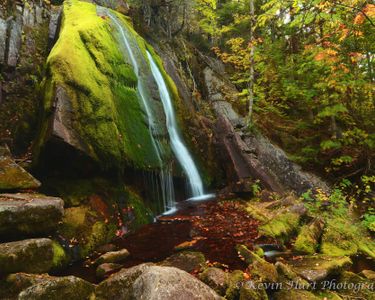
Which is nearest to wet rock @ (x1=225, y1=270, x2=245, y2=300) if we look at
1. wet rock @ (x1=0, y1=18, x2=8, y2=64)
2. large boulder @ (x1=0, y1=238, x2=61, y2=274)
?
large boulder @ (x1=0, y1=238, x2=61, y2=274)

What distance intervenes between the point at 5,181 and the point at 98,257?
2.19 metres

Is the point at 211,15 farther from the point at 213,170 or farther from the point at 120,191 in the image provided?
the point at 120,191

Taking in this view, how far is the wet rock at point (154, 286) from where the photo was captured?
2.96 meters

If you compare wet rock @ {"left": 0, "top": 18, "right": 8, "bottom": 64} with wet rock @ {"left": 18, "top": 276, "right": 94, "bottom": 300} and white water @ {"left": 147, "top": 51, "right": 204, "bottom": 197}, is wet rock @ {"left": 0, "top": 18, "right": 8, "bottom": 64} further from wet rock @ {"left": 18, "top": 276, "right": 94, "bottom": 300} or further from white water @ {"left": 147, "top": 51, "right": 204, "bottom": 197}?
wet rock @ {"left": 18, "top": 276, "right": 94, "bottom": 300}

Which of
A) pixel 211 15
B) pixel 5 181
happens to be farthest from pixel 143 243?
pixel 211 15

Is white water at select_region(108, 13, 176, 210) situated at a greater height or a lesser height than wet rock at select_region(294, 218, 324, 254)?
greater

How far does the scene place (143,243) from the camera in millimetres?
6172

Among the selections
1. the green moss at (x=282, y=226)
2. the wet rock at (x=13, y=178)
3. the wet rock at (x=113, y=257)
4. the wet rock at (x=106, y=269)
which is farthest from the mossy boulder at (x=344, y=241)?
the wet rock at (x=13, y=178)

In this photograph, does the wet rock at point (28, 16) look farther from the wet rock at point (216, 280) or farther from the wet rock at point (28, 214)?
→ the wet rock at point (216, 280)

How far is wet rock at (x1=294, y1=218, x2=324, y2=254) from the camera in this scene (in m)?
5.86

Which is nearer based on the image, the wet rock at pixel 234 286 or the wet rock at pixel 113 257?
→ the wet rock at pixel 234 286

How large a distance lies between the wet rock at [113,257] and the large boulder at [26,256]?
2.75 ft

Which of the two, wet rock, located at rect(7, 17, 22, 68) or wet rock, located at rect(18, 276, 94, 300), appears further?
wet rock, located at rect(7, 17, 22, 68)

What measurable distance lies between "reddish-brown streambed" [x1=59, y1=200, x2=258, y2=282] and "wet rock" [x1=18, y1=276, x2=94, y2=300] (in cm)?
109
